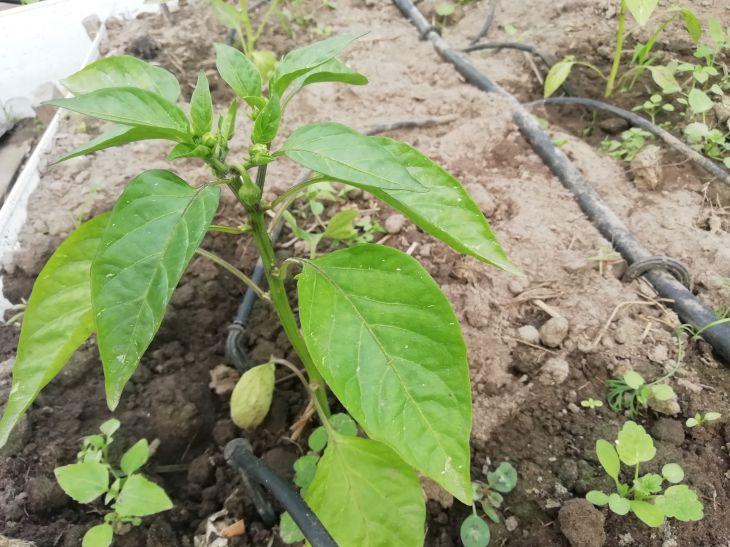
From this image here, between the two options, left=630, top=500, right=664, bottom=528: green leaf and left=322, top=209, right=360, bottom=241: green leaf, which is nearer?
left=630, top=500, right=664, bottom=528: green leaf

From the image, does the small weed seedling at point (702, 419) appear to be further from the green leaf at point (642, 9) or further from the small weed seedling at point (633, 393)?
the green leaf at point (642, 9)

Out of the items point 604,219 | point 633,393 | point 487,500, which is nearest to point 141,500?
point 487,500

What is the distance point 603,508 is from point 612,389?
0.31m

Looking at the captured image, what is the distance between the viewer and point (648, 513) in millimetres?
994

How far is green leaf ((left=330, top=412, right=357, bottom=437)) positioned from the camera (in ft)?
4.00

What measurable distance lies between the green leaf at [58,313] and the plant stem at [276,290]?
28cm

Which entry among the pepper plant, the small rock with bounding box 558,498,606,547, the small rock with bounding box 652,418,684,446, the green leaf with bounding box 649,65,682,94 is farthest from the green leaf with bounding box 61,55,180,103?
the green leaf with bounding box 649,65,682,94

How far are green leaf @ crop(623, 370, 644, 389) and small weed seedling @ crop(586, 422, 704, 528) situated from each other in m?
0.15

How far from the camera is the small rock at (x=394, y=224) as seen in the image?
1.70m

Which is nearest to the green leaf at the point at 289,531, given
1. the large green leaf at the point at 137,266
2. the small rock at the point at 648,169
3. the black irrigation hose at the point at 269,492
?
the black irrigation hose at the point at 269,492

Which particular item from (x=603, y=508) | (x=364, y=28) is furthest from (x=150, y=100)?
(x=364, y=28)

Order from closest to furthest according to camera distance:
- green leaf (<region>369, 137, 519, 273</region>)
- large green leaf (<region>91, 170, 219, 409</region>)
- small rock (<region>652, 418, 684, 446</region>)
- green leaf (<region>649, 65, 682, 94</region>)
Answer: large green leaf (<region>91, 170, 219, 409</region>) < green leaf (<region>369, 137, 519, 273</region>) < small rock (<region>652, 418, 684, 446</region>) < green leaf (<region>649, 65, 682, 94</region>)

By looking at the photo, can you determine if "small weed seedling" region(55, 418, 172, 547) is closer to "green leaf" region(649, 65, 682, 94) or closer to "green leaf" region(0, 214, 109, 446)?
"green leaf" region(0, 214, 109, 446)

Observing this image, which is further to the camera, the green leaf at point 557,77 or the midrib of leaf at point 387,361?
the green leaf at point 557,77
